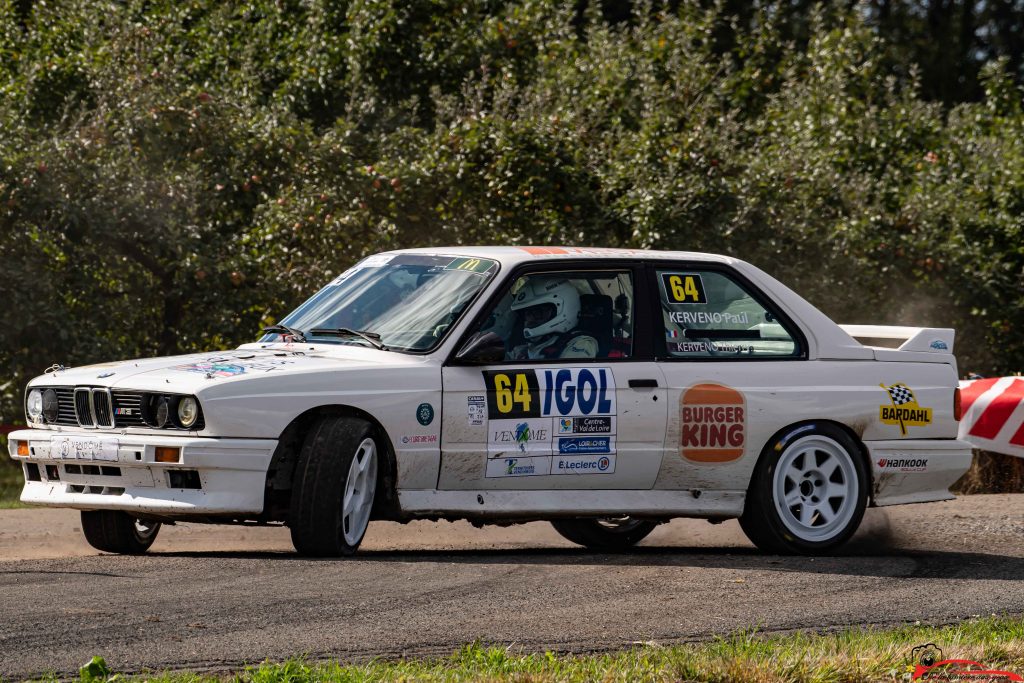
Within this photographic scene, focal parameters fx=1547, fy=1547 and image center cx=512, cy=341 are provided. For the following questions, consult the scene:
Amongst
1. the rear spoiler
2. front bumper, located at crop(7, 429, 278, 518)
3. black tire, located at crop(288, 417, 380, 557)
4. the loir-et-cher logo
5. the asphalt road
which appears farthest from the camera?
the rear spoiler

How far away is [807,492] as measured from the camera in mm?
8656

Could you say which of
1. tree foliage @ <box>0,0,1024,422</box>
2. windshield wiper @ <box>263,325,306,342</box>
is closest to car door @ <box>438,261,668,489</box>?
windshield wiper @ <box>263,325,306,342</box>

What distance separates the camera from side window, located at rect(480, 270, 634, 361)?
26.5ft

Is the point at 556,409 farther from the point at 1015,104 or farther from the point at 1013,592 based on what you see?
the point at 1015,104

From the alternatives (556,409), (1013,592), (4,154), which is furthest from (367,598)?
(4,154)

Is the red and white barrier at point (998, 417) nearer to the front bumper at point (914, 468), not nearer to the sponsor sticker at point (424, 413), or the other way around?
the front bumper at point (914, 468)

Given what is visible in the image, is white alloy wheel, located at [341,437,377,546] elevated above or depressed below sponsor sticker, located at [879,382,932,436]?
below

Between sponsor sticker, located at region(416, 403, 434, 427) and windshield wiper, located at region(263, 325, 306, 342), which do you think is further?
windshield wiper, located at region(263, 325, 306, 342)

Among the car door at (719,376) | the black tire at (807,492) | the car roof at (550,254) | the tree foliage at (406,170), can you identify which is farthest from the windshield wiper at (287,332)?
the tree foliage at (406,170)

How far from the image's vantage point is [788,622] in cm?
624

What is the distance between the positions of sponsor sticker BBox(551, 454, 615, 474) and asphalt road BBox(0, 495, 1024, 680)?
45 centimetres

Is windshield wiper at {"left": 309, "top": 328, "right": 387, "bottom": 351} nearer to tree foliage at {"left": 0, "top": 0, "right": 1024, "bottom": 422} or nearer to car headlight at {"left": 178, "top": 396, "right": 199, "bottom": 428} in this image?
car headlight at {"left": 178, "top": 396, "right": 199, "bottom": 428}

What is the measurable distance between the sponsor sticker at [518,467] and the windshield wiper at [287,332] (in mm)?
1309

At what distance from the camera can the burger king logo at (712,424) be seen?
8312 millimetres
